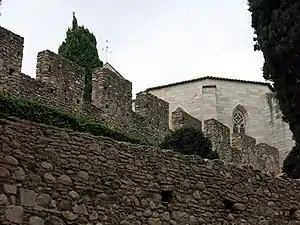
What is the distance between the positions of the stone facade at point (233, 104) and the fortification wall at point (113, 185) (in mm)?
24621

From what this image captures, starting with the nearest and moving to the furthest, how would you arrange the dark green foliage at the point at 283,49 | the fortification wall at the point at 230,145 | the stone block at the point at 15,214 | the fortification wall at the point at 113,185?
the stone block at the point at 15,214
the fortification wall at the point at 113,185
the dark green foliage at the point at 283,49
the fortification wall at the point at 230,145

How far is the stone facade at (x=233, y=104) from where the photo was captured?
3675 centimetres

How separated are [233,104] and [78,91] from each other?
58.4 feet

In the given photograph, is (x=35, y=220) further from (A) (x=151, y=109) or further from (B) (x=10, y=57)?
(A) (x=151, y=109)

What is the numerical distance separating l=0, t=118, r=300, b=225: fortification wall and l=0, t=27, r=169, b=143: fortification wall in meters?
9.25

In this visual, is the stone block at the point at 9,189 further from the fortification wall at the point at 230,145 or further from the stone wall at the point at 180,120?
the stone wall at the point at 180,120

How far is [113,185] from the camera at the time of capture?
9.65m

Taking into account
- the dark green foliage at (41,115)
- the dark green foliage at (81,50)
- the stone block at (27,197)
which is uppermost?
the dark green foliage at (81,50)

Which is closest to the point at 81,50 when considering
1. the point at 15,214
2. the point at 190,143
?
the point at 190,143

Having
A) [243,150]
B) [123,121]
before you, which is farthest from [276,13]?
[243,150]

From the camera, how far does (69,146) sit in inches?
368

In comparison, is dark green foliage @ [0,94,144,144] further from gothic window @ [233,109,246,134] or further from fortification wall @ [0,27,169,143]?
gothic window @ [233,109,246,134]

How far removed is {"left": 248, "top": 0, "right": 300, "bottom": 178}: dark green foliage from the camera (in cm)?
1675

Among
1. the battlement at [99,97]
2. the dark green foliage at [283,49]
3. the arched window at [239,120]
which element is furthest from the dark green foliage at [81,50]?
the dark green foliage at [283,49]
